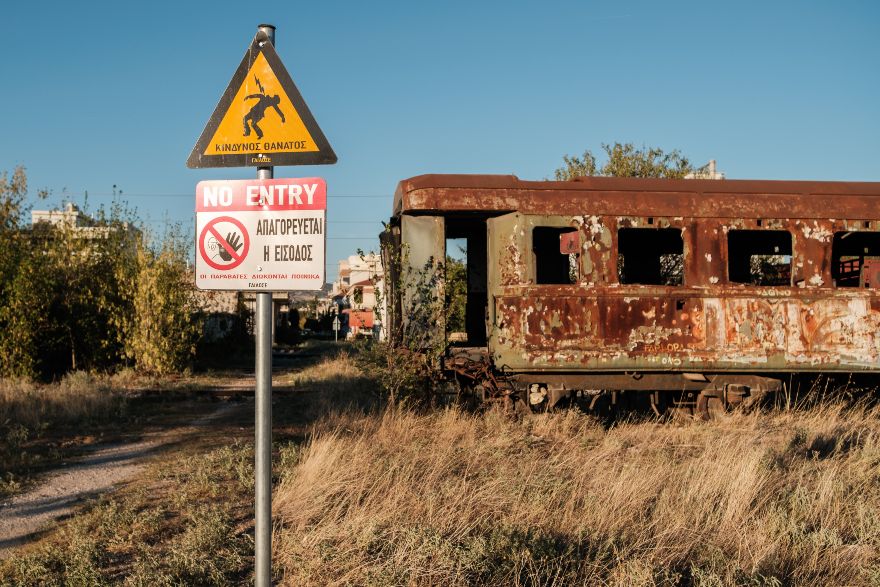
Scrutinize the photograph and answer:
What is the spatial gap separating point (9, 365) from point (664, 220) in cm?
1402

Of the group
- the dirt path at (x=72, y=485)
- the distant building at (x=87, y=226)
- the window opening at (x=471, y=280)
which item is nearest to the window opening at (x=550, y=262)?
the window opening at (x=471, y=280)

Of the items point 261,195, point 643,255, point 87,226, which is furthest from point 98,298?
point 261,195

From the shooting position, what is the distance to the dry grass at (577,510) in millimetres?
4281

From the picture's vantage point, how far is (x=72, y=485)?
7.12 meters

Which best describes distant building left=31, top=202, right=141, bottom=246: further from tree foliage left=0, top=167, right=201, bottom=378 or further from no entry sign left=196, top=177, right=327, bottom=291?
no entry sign left=196, top=177, right=327, bottom=291

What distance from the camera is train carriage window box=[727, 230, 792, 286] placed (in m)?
11.1

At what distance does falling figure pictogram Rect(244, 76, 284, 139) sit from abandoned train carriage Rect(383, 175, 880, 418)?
20.2 feet

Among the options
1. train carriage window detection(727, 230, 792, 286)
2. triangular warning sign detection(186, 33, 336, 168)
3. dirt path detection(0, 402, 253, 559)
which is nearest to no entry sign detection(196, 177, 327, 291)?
triangular warning sign detection(186, 33, 336, 168)

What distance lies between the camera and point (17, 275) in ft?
53.8

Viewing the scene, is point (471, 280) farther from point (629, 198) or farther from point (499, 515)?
point (499, 515)

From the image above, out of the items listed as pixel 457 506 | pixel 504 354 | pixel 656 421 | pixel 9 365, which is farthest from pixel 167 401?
pixel 457 506

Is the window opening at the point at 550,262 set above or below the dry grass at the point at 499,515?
above

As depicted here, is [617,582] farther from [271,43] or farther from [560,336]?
[560,336]

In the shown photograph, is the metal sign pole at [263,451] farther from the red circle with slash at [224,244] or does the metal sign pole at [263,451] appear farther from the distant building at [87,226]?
the distant building at [87,226]
